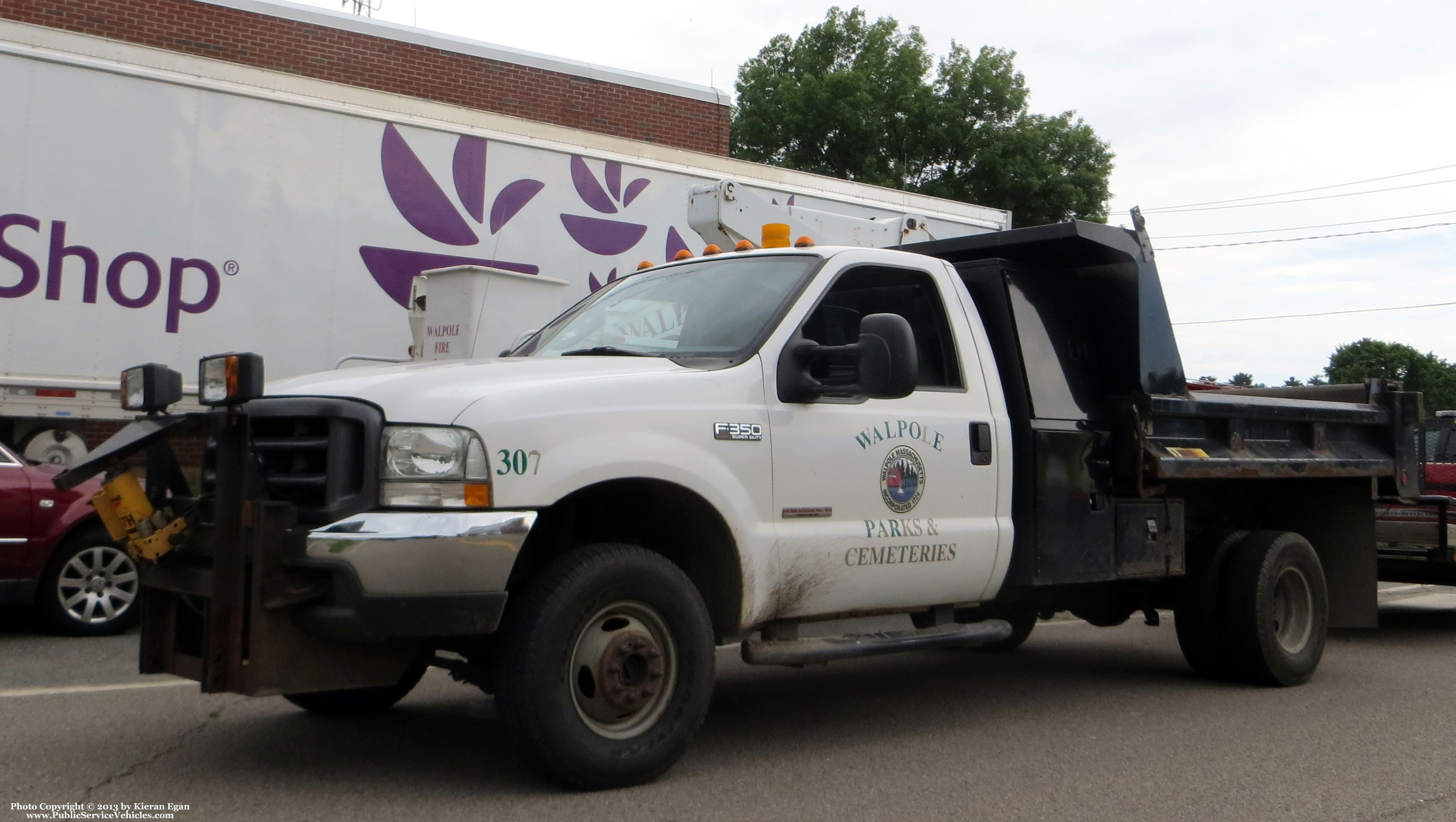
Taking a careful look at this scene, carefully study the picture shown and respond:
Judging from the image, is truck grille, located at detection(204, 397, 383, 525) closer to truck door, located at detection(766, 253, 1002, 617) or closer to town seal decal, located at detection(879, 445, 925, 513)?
truck door, located at detection(766, 253, 1002, 617)

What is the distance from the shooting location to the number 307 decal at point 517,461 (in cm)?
446

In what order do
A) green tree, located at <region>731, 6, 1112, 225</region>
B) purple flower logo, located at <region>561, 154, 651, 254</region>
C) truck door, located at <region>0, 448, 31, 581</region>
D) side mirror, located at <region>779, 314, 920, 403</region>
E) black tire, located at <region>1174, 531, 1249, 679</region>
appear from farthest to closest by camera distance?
green tree, located at <region>731, 6, 1112, 225</region> → purple flower logo, located at <region>561, 154, 651, 254</region> → truck door, located at <region>0, 448, 31, 581</region> → black tire, located at <region>1174, 531, 1249, 679</region> → side mirror, located at <region>779, 314, 920, 403</region>

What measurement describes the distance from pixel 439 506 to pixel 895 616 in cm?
230

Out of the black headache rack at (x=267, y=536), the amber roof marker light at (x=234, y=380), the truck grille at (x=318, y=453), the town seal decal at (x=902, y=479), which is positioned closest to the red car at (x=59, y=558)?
the black headache rack at (x=267, y=536)

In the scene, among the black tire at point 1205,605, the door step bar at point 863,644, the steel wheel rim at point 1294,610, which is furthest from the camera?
the steel wheel rim at point 1294,610

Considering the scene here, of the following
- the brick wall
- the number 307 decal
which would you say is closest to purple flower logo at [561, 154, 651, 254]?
the brick wall

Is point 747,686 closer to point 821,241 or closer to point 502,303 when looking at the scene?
point 821,241

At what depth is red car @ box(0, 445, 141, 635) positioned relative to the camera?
8.28 meters

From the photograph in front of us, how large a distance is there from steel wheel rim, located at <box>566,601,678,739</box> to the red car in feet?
15.4

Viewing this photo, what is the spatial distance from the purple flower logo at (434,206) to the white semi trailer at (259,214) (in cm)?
2

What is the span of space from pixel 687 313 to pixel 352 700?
2.24 m

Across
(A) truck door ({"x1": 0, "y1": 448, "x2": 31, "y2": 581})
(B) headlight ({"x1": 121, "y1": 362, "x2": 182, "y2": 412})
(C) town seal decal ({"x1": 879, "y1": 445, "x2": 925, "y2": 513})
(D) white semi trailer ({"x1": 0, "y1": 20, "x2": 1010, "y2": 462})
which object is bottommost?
(A) truck door ({"x1": 0, "y1": 448, "x2": 31, "y2": 581})

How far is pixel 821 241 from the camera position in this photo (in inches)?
371

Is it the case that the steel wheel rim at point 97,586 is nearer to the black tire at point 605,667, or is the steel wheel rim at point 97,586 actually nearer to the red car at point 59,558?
the red car at point 59,558
